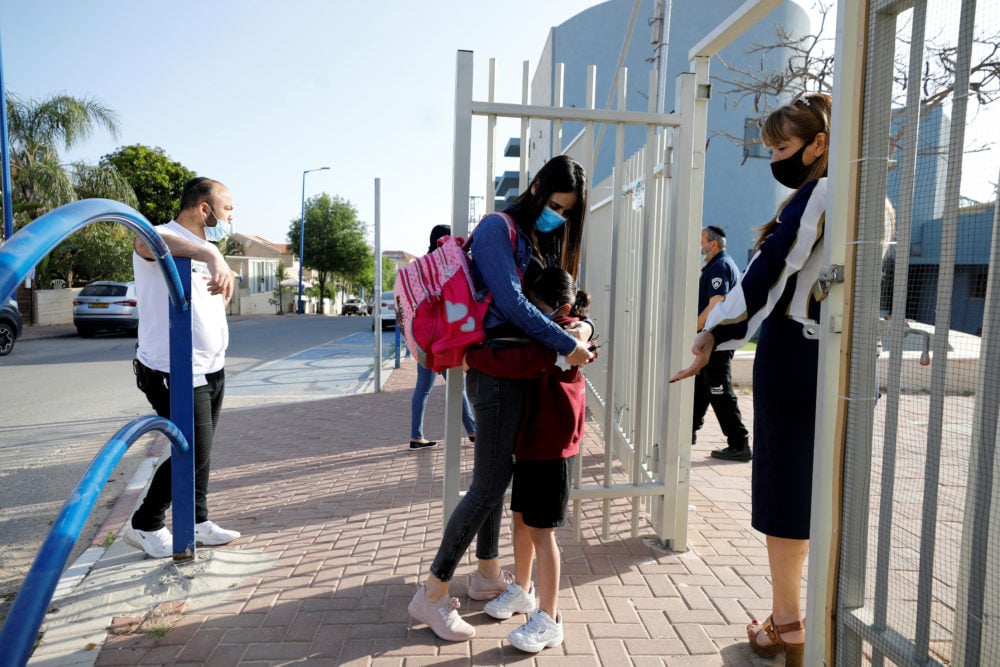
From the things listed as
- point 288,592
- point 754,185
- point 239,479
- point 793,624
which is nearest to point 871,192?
point 793,624

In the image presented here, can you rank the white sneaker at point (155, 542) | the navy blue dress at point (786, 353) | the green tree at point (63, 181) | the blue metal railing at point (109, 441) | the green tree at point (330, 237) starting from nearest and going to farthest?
the blue metal railing at point (109, 441), the navy blue dress at point (786, 353), the white sneaker at point (155, 542), the green tree at point (63, 181), the green tree at point (330, 237)

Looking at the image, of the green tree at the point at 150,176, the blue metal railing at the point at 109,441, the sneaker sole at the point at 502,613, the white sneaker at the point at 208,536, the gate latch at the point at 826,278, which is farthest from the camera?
the green tree at the point at 150,176

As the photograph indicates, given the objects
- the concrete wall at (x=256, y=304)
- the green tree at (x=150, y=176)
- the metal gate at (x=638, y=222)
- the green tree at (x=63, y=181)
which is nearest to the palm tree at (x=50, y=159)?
the green tree at (x=63, y=181)

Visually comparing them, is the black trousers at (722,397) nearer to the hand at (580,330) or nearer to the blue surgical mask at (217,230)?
the hand at (580,330)

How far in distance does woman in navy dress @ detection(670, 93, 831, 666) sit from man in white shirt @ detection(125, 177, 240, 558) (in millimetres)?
2293

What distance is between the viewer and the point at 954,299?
6.36ft

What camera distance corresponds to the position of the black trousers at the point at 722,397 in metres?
5.56

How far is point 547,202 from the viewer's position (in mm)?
2627

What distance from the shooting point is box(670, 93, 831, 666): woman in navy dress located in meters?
2.36

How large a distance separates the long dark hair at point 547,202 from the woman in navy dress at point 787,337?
65 cm

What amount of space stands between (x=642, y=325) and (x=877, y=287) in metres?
A: 1.67

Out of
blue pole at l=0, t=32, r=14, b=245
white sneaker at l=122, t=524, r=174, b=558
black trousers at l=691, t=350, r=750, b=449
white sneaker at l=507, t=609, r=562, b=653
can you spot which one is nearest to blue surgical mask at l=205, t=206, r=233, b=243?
white sneaker at l=122, t=524, r=174, b=558

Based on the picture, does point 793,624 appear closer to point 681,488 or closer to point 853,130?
point 681,488

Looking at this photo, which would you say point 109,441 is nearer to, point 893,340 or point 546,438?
point 546,438
